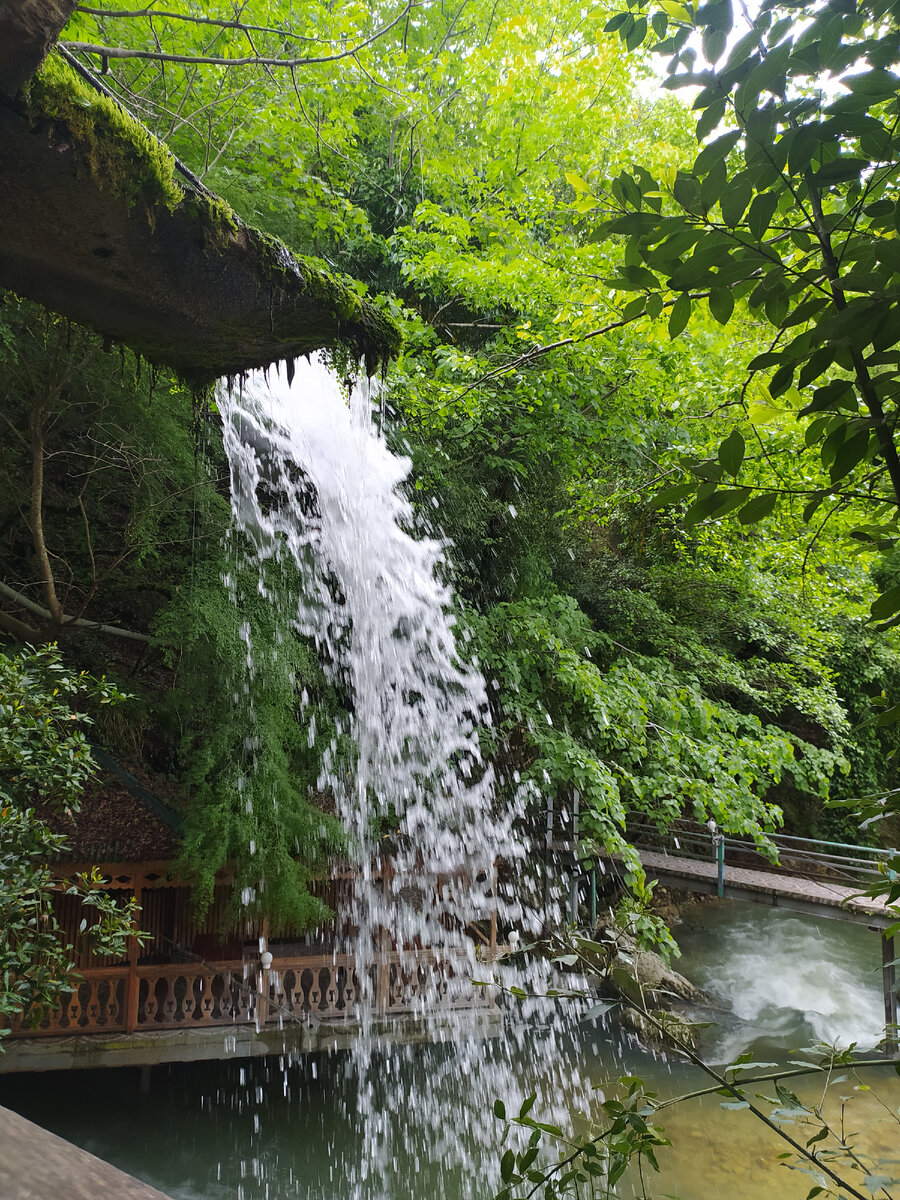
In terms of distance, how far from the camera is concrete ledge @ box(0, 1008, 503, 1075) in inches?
235

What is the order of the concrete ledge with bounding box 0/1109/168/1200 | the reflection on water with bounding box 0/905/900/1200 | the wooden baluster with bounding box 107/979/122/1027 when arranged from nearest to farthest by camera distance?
the concrete ledge with bounding box 0/1109/168/1200, the reflection on water with bounding box 0/905/900/1200, the wooden baluster with bounding box 107/979/122/1027

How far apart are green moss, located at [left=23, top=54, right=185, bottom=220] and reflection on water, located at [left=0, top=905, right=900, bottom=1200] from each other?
6104 mm

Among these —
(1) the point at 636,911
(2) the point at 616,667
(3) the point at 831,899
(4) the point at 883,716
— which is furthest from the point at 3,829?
(3) the point at 831,899

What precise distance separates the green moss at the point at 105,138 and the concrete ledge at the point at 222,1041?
21.9 feet

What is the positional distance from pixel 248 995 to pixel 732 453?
24.0 feet

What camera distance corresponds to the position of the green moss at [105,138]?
2.00 m

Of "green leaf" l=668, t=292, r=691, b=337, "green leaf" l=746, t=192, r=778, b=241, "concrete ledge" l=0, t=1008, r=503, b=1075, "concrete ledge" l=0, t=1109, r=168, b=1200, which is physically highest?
"green leaf" l=668, t=292, r=691, b=337

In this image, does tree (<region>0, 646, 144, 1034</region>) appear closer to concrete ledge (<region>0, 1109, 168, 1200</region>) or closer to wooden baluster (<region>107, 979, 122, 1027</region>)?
wooden baluster (<region>107, 979, 122, 1027</region>)

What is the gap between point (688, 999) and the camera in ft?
32.6

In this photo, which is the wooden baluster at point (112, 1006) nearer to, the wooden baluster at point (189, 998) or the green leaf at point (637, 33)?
the wooden baluster at point (189, 998)

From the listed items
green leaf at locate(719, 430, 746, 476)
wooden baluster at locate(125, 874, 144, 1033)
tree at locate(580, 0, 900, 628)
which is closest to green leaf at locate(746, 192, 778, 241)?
tree at locate(580, 0, 900, 628)

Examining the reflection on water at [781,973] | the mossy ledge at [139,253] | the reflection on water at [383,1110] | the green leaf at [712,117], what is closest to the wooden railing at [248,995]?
the reflection on water at [383,1110]

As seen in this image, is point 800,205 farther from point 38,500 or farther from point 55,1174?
point 38,500

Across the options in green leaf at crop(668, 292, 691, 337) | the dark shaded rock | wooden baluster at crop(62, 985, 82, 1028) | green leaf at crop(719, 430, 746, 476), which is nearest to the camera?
green leaf at crop(719, 430, 746, 476)
